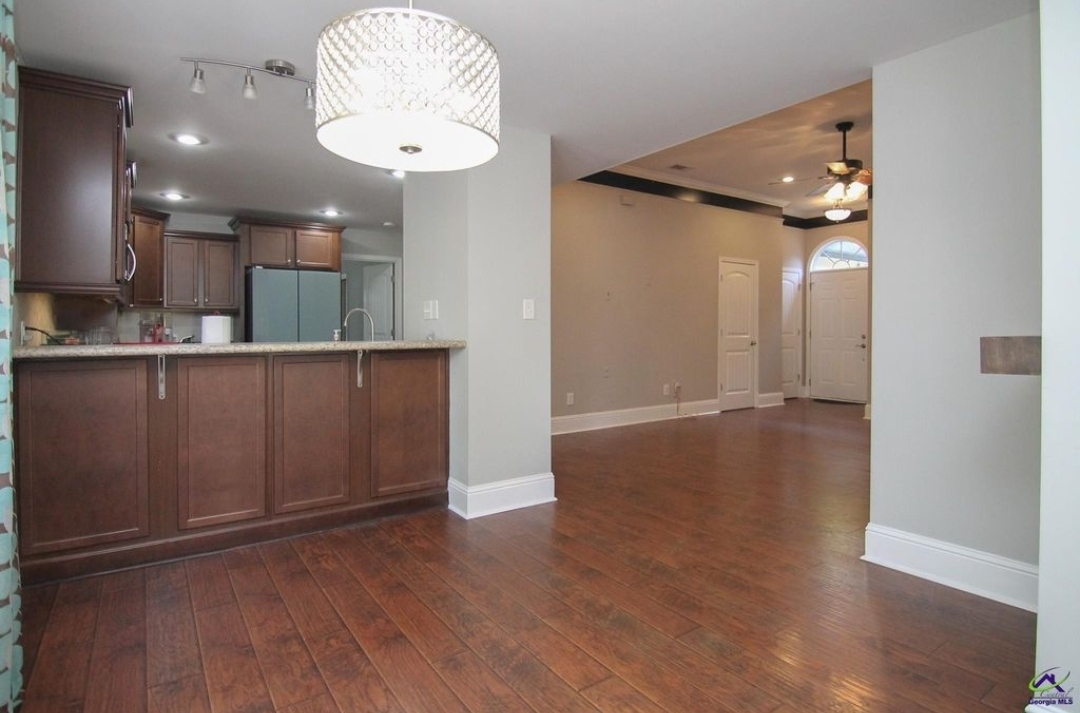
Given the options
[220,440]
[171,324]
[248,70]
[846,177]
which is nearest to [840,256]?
[846,177]

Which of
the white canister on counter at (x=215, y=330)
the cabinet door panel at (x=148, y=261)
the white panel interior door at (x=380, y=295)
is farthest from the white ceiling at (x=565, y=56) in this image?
the white panel interior door at (x=380, y=295)

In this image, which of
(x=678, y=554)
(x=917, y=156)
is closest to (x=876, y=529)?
(x=678, y=554)

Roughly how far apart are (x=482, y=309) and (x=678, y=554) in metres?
1.74

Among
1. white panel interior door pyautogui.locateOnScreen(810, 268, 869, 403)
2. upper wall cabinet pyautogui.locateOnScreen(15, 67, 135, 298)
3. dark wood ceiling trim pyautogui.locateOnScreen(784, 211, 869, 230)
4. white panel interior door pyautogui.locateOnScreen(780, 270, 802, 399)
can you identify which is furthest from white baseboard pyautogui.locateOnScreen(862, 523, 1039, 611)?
dark wood ceiling trim pyautogui.locateOnScreen(784, 211, 869, 230)

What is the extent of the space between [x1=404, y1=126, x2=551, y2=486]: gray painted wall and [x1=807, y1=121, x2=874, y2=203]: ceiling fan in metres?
2.88

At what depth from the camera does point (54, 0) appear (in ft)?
6.99

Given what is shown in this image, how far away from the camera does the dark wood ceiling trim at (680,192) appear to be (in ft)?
20.0

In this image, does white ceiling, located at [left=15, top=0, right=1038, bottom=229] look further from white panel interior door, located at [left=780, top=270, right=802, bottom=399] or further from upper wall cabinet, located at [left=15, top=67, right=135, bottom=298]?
white panel interior door, located at [left=780, top=270, right=802, bottom=399]

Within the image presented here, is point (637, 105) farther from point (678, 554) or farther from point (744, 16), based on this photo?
point (678, 554)

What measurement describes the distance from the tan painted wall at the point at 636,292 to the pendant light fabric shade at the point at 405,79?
4.28 meters

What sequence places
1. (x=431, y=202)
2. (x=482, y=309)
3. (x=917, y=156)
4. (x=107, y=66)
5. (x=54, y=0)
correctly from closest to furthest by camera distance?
(x=54, y=0) < (x=917, y=156) < (x=107, y=66) < (x=482, y=309) < (x=431, y=202)

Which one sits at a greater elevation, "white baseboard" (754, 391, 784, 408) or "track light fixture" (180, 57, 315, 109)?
"track light fixture" (180, 57, 315, 109)

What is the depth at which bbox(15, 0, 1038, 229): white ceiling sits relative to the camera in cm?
217

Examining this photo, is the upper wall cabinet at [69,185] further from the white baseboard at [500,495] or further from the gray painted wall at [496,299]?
the white baseboard at [500,495]
